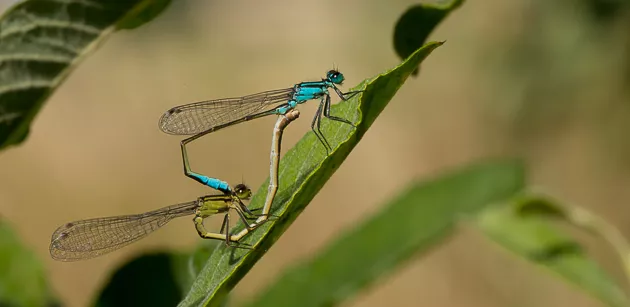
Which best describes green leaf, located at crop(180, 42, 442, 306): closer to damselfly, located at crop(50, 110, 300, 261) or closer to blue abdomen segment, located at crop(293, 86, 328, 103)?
damselfly, located at crop(50, 110, 300, 261)

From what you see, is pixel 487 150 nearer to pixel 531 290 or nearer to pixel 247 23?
pixel 531 290

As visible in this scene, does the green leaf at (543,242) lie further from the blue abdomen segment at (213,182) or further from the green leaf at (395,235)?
the blue abdomen segment at (213,182)

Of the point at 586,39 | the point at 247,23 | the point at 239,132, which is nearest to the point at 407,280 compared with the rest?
the point at 586,39

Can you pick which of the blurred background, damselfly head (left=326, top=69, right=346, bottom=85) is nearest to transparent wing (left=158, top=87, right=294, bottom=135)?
damselfly head (left=326, top=69, right=346, bottom=85)

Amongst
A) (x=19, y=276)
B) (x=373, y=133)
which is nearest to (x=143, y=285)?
(x=19, y=276)

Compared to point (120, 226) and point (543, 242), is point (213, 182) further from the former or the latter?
point (543, 242)
